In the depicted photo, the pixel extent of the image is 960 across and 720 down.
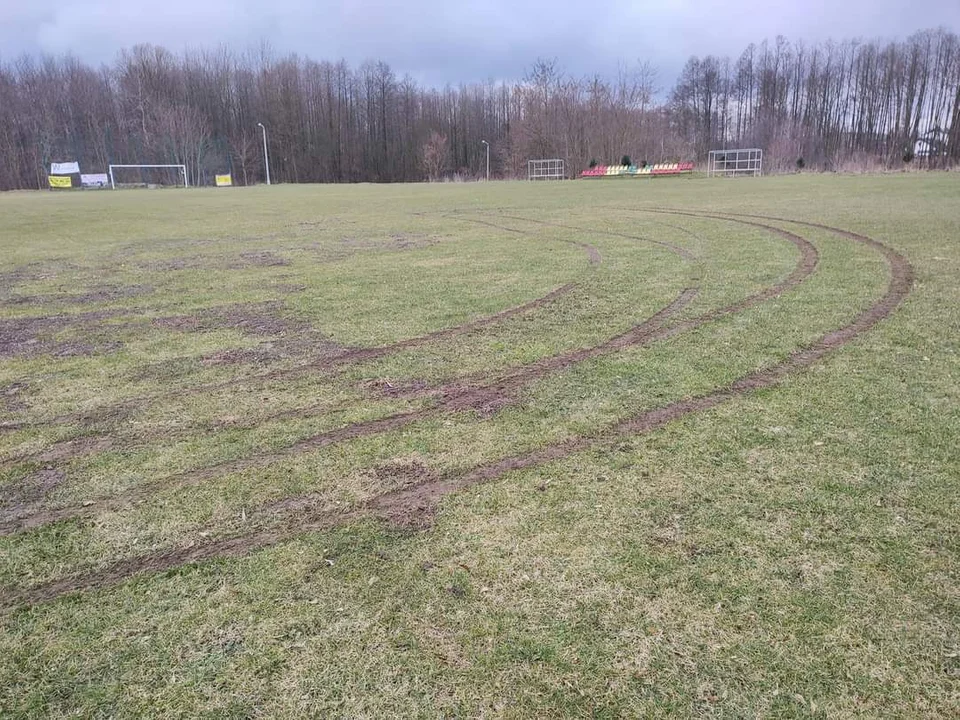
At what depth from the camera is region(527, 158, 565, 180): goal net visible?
65250mm

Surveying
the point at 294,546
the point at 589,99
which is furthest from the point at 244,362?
the point at 589,99

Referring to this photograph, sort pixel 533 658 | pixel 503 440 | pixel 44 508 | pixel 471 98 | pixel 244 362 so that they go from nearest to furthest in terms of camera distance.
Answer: pixel 533 658, pixel 44 508, pixel 503 440, pixel 244 362, pixel 471 98

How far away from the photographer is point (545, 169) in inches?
2653

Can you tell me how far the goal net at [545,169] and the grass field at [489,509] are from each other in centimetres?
6114

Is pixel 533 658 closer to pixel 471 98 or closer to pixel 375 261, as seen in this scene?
pixel 375 261

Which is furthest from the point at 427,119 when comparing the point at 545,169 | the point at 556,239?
the point at 556,239

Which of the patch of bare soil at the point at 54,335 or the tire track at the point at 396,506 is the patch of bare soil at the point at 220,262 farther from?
the tire track at the point at 396,506

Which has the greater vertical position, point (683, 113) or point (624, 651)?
point (683, 113)

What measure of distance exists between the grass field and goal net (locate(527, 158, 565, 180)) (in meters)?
61.1

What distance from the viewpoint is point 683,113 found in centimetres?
8081

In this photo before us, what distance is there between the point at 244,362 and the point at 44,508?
7.41 feet

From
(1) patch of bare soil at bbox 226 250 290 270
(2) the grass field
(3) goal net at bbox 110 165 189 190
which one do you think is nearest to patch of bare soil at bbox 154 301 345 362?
(2) the grass field

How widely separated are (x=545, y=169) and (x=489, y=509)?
68.0m

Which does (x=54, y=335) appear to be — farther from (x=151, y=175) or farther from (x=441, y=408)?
(x=151, y=175)
